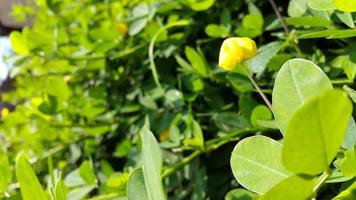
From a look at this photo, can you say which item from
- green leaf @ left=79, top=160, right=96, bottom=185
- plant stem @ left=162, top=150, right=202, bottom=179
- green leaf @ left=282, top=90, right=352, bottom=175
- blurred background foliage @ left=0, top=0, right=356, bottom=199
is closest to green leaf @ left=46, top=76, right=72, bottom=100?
blurred background foliage @ left=0, top=0, right=356, bottom=199

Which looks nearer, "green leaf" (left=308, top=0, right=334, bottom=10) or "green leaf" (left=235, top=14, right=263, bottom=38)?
"green leaf" (left=308, top=0, right=334, bottom=10)

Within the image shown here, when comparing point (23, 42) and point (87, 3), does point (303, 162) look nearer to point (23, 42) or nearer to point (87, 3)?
point (23, 42)

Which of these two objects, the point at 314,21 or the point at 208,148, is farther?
the point at 208,148

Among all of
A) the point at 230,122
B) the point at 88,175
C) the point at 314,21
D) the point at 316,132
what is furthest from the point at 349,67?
the point at 88,175

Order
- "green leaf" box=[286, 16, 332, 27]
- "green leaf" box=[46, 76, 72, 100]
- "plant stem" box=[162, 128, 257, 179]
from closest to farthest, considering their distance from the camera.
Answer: "green leaf" box=[286, 16, 332, 27]
"plant stem" box=[162, 128, 257, 179]
"green leaf" box=[46, 76, 72, 100]

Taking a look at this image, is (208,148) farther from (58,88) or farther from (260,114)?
(58,88)

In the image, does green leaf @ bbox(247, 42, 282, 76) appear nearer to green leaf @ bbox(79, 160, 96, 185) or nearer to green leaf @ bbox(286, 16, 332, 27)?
green leaf @ bbox(286, 16, 332, 27)

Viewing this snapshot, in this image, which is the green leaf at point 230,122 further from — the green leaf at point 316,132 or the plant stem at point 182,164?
Answer: the green leaf at point 316,132
